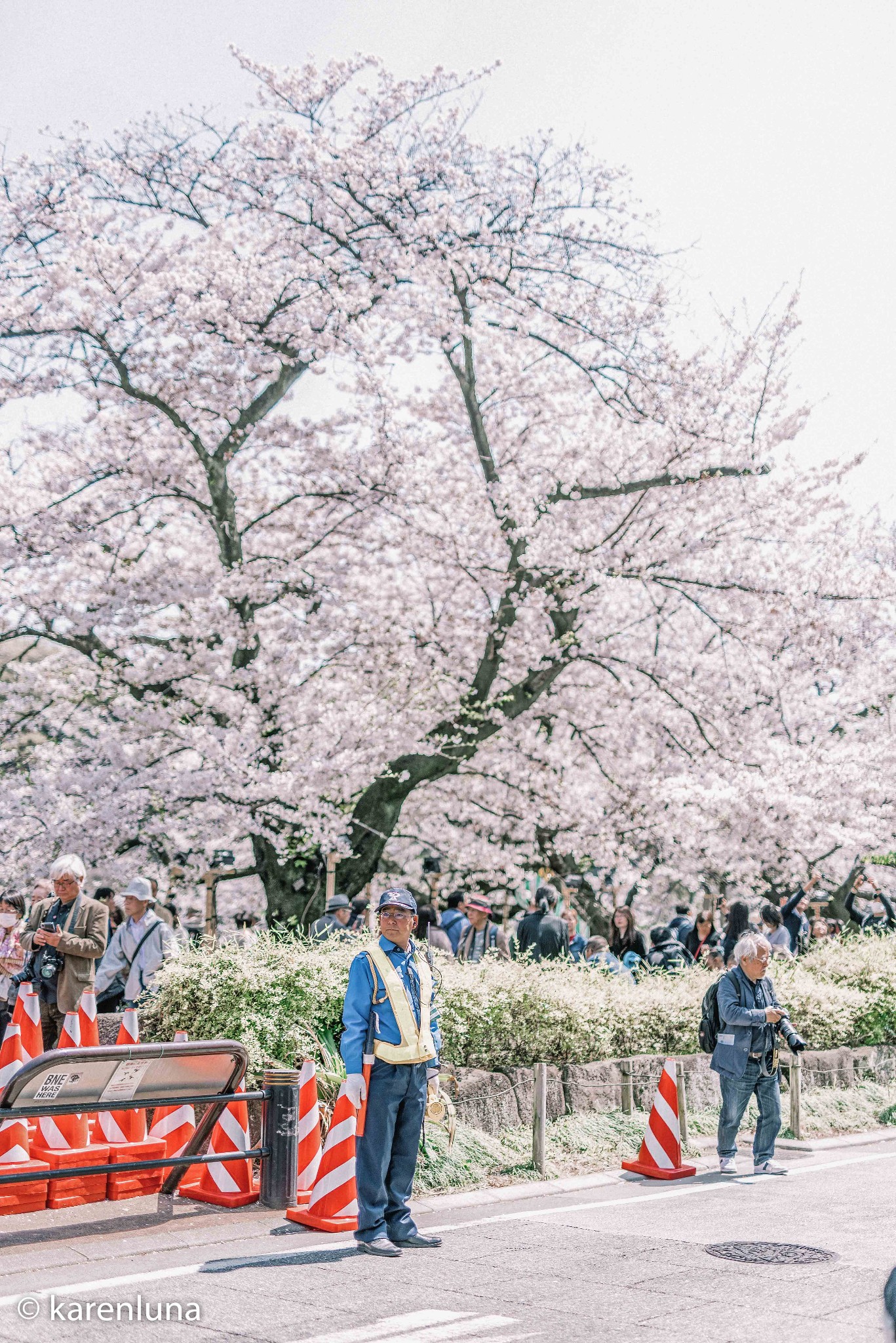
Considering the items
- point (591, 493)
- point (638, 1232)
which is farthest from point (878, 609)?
point (638, 1232)

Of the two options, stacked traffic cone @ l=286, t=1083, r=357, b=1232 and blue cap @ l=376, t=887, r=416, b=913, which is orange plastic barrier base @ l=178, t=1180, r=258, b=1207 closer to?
stacked traffic cone @ l=286, t=1083, r=357, b=1232

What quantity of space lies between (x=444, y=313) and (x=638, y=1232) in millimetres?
11642

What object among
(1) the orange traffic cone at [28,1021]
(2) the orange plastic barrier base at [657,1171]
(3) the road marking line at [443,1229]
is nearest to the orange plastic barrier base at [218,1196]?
(3) the road marking line at [443,1229]

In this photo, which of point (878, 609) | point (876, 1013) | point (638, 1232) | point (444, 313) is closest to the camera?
point (638, 1232)

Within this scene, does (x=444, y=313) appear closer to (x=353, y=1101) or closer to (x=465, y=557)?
(x=465, y=557)

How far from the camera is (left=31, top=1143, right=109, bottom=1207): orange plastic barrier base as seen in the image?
23.9 ft

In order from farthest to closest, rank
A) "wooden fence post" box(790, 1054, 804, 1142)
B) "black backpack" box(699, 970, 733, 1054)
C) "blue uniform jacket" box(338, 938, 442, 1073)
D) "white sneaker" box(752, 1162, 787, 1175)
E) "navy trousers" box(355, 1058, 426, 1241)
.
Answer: "wooden fence post" box(790, 1054, 804, 1142)
"black backpack" box(699, 970, 733, 1054)
"white sneaker" box(752, 1162, 787, 1175)
"blue uniform jacket" box(338, 938, 442, 1073)
"navy trousers" box(355, 1058, 426, 1241)

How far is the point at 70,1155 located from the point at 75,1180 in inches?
5.5

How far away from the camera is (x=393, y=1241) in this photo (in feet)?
22.5

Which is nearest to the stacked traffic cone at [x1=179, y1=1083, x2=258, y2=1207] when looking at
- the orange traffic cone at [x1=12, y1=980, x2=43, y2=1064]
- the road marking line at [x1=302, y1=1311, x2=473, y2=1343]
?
the orange traffic cone at [x1=12, y1=980, x2=43, y2=1064]

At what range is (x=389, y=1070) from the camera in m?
6.97

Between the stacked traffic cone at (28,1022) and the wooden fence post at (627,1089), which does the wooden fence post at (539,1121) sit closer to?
the wooden fence post at (627,1089)

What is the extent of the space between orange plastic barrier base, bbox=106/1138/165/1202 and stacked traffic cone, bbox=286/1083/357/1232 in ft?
3.55

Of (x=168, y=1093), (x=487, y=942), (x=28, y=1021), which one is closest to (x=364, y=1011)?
(x=168, y=1093)
